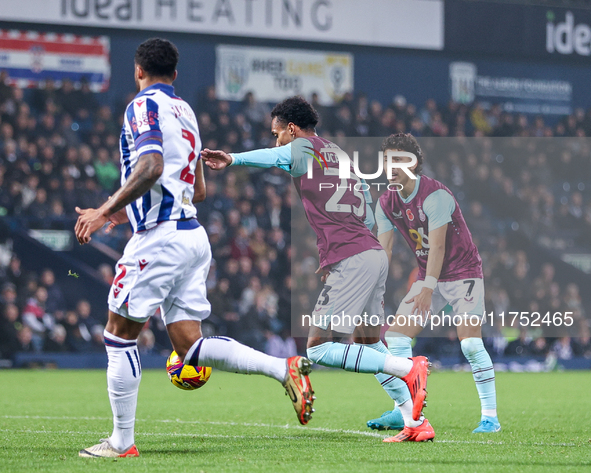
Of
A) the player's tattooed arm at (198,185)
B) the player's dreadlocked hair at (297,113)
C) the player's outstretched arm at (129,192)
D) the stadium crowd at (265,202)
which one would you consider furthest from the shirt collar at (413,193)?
the stadium crowd at (265,202)

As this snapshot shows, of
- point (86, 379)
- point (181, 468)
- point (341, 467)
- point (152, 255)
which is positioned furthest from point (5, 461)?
point (86, 379)

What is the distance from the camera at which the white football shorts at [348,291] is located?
5.96 meters

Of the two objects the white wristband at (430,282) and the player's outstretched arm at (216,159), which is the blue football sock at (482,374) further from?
the player's outstretched arm at (216,159)

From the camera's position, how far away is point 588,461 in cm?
498

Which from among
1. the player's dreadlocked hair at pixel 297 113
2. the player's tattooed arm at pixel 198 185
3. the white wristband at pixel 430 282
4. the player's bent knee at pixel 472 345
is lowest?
the player's bent knee at pixel 472 345

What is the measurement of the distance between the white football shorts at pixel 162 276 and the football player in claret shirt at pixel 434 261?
2.33 metres

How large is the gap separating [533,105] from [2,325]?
16.1 metres

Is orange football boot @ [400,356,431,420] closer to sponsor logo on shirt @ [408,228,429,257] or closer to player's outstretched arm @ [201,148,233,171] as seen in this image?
player's outstretched arm @ [201,148,233,171]

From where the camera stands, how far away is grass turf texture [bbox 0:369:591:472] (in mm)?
4832

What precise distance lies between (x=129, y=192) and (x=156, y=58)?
0.87 m

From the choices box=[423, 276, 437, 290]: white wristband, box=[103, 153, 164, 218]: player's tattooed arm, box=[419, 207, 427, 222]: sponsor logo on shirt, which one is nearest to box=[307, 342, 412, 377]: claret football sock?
box=[423, 276, 437, 290]: white wristband

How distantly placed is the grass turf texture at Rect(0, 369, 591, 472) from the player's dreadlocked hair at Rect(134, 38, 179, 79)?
7.35ft

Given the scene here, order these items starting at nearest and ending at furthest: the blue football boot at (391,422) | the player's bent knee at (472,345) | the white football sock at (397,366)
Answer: the white football sock at (397,366) → the blue football boot at (391,422) → the player's bent knee at (472,345)

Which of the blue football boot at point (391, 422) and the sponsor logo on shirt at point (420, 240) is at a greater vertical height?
the sponsor logo on shirt at point (420, 240)
